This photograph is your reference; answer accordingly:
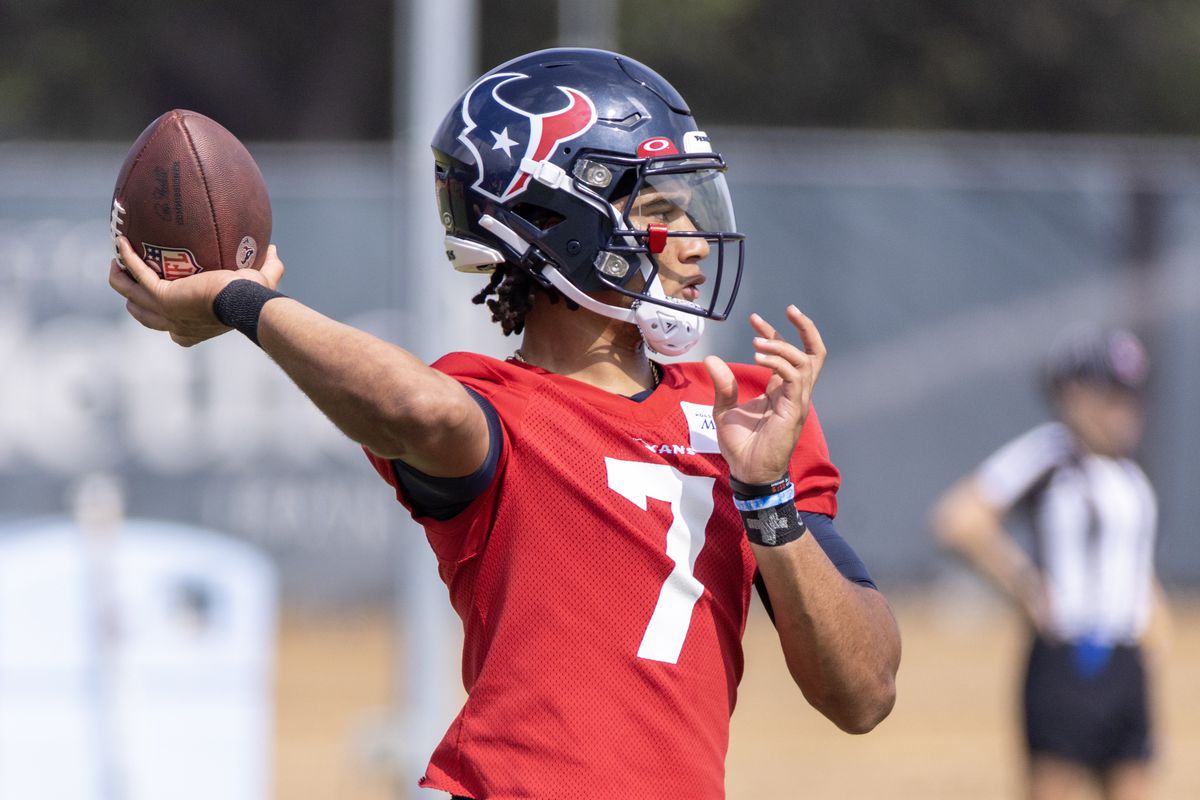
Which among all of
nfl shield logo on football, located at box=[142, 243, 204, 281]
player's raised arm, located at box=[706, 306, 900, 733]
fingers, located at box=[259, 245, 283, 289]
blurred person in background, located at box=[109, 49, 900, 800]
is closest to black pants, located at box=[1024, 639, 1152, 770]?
blurred person in background, located at box=[109, 49, 900, 800]

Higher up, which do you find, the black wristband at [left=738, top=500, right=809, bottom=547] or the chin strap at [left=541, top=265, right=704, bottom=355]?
the chin strap at [left=541, top=265, right=704, bottom=355]

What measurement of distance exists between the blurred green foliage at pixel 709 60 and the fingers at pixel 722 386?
20872 mm

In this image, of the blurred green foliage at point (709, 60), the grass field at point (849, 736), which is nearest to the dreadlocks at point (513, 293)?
the grass field at point (849, 736)

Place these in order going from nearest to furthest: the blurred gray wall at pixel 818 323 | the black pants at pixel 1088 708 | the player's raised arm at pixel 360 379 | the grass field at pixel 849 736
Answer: the player's raised arm at pixel 360 379 → the black pants at pixel 1088 708 → the grass field at pixel 849 736 → the blurred gray wall at pixel 818 323

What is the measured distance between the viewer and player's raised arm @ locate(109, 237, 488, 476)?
2398mm

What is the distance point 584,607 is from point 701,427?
0.42 meters

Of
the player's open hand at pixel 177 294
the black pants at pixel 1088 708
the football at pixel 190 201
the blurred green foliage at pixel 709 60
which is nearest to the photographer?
the player's open hand at pixel 177 294

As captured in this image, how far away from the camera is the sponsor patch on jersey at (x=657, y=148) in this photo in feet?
9.32

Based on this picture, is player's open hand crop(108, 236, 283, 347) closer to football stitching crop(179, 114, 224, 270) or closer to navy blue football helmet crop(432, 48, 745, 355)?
football stitching crop(179, 114, 224, 270)

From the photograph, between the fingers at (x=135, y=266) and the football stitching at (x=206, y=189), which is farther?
the football stitching at (x=206, y=189)

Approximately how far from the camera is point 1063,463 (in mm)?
6520

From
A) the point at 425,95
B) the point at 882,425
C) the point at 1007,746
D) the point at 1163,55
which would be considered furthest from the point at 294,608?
the point at 1163,55

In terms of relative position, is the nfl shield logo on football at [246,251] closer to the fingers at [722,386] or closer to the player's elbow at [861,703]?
the fingers at [722,386]

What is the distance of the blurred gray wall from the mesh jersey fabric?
10.6 metres
